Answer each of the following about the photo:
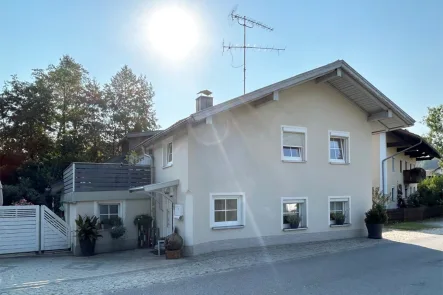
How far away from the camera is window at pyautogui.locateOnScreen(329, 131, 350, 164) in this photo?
1533 centimetres

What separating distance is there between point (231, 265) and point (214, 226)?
6.86ft

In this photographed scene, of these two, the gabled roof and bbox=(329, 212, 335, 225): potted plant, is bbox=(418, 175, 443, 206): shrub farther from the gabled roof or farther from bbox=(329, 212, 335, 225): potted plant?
bbox=(329, 212, 335, 225): potted plant

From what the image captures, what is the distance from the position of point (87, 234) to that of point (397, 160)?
25940 millimetres

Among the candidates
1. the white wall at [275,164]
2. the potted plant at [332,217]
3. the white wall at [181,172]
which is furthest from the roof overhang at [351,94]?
the potted plant at [332,217]

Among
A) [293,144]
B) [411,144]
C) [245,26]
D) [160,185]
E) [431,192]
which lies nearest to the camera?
[160,185]

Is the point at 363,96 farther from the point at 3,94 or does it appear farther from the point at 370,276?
the point at 3,94

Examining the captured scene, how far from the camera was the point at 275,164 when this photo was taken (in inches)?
538

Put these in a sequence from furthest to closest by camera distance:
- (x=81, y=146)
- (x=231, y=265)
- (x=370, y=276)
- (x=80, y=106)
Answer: (x=80, y=106) < (x=81, y=146) < (x=231, y=265) < (x=370, y=276)

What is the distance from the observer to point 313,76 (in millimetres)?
13586

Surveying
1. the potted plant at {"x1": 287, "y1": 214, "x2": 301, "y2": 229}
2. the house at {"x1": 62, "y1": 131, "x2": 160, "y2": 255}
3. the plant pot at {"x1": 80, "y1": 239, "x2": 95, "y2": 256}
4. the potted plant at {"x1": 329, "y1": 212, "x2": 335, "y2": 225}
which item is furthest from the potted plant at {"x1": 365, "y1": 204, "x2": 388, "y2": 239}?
the plant pot at {"x1": 80, "y1": 239, "x2": 95, "y2": 256}

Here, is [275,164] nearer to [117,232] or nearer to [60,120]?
[117,232]

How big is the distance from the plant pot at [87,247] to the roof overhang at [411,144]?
2143cm

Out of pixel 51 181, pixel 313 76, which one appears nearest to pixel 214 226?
pixel 313 76

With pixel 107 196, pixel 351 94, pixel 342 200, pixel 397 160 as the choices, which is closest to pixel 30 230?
pixel 107 196
